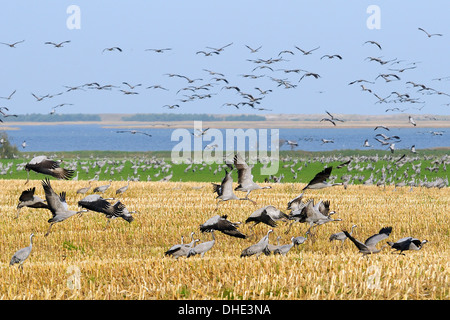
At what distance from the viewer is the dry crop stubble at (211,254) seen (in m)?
9.98

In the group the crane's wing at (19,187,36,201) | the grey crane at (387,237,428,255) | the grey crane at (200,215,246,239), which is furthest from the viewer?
the crane's wing at (19,187,36,201)

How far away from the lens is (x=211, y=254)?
16.5m

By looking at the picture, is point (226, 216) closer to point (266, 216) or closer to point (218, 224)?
point (218, 224)

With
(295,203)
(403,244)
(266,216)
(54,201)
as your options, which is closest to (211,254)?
(266,216)

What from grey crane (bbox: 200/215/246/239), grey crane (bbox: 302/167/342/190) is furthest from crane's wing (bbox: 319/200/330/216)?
grey crane (bbox: 200/215/246/239)

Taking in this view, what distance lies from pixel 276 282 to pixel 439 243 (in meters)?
10.8

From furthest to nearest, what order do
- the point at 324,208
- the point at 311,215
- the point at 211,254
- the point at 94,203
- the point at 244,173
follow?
the point at 244,173, the point at 324,208, the point at 94,203, the point at 311,215, the point at 211,254

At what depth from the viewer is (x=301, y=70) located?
1551 inches

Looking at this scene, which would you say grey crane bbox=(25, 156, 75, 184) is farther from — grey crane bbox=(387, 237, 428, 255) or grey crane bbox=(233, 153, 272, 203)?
grey crane bbox=(387, 237, 428, 255)

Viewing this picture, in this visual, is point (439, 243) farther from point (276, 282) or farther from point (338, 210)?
point (276, 282)

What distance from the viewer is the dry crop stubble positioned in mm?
9977
